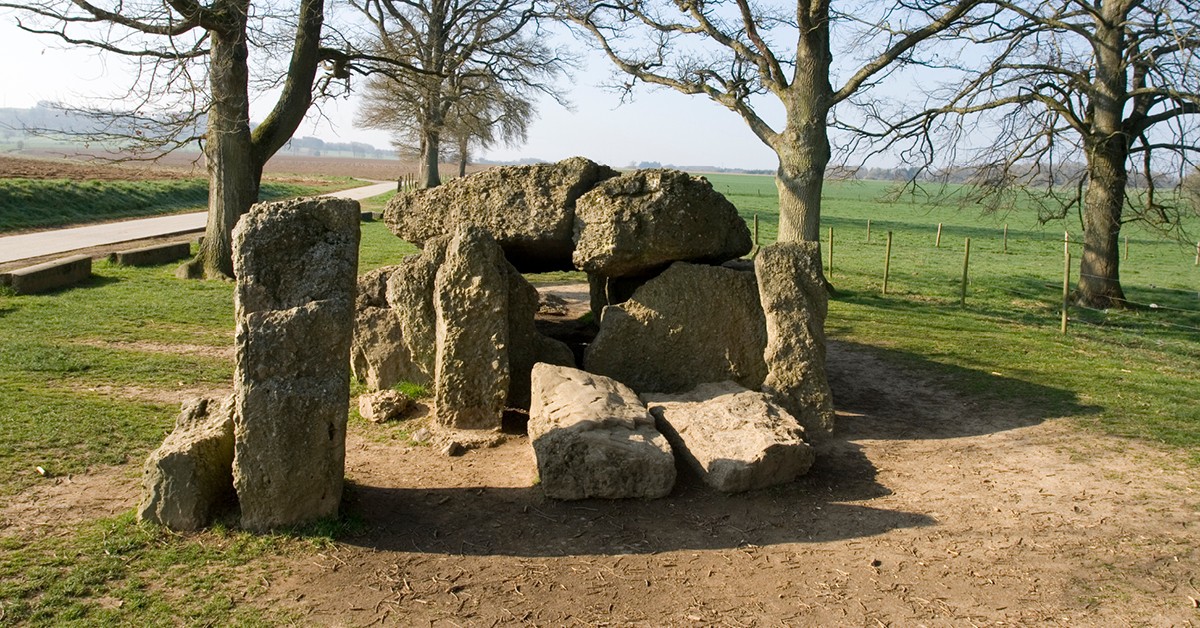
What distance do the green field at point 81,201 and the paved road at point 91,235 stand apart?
0.95 meters

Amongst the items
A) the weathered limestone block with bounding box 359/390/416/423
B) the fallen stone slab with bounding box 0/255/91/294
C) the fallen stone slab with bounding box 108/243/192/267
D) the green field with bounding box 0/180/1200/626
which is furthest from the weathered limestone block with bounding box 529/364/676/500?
the fallen stone slab with bounding box 108/243/192/267

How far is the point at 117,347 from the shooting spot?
11016mm

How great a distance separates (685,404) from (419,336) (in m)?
3.08

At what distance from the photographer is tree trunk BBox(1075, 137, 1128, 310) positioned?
16.8m

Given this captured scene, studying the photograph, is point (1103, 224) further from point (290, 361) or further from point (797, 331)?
point (290, 361)

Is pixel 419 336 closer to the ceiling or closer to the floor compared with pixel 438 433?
closer to the ceiling

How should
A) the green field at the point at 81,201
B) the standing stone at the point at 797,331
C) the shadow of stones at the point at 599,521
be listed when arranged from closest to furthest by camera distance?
the shadow of stones at the point at 599,521 < the standing stone at the point at 797,331 < the green field at the point at 81,201

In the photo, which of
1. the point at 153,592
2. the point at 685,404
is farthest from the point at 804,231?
the point at 153,592

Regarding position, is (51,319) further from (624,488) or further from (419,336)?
(624,488)

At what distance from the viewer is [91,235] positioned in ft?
76.6

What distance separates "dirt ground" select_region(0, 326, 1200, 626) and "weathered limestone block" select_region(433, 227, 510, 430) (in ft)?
1.85

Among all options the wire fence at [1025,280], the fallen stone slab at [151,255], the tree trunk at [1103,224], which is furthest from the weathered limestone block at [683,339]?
the fallen stone slab at [151,255]

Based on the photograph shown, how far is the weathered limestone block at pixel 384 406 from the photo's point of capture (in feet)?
29.4

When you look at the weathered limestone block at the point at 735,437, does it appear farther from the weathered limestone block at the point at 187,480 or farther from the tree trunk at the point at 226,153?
the tree trunk at the point at 226,153
